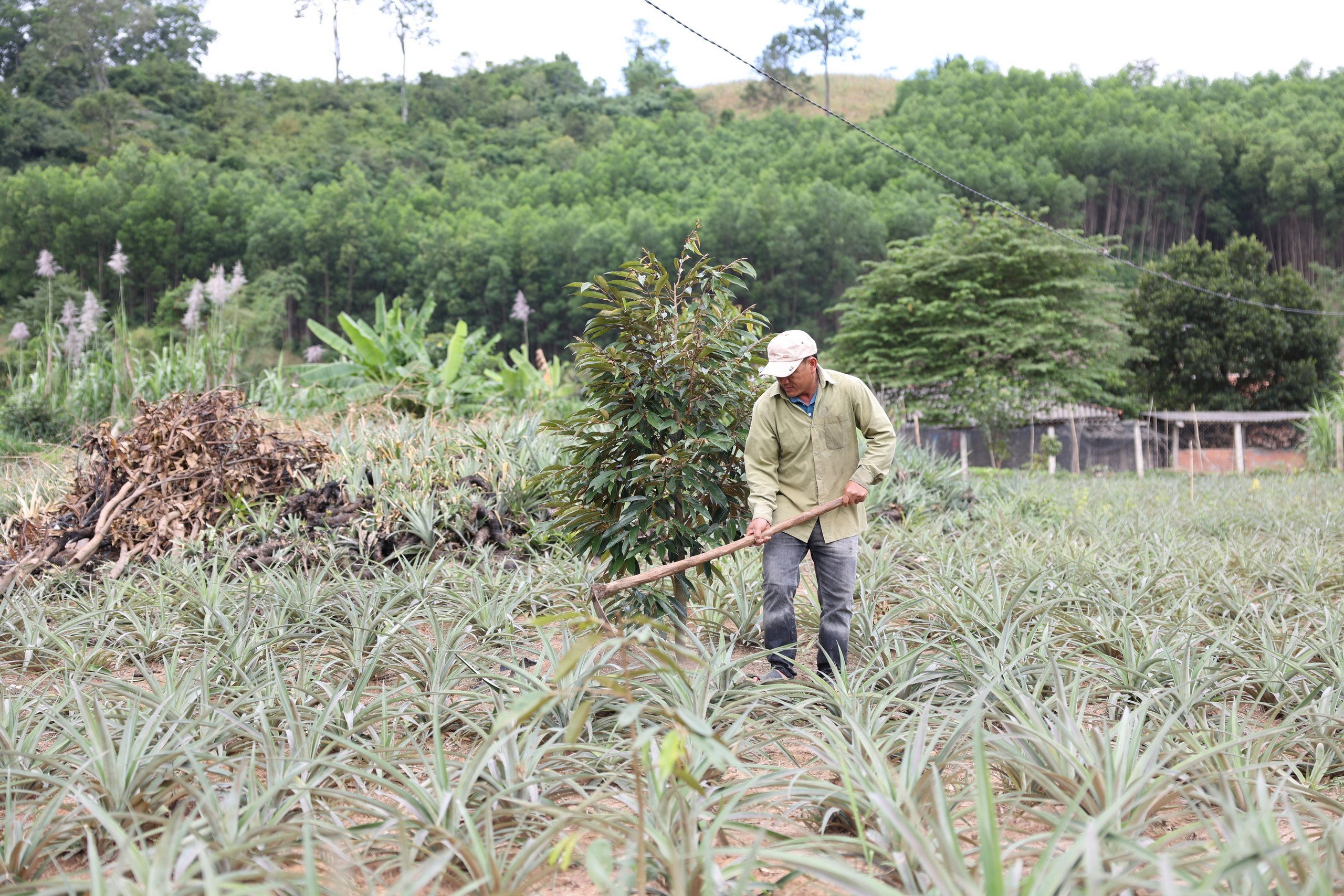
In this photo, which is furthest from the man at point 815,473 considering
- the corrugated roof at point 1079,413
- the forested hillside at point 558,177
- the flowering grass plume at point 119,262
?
the forested hillside at point 558,177

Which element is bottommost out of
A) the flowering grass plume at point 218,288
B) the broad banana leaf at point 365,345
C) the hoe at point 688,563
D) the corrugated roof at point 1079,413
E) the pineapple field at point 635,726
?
the corrugated roof at point 1079,413

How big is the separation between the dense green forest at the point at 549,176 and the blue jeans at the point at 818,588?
3770cm

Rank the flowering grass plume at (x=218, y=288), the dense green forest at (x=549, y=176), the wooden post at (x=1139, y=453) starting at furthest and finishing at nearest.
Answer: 1. the dense green forest at (x=549, y=176)
2. the wooden post at (x=1139, y=453)
3. the flowering grass plume at (x=218, y=288)

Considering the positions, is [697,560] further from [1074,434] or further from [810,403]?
[1074,434]

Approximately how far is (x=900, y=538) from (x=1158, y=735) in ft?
13.3

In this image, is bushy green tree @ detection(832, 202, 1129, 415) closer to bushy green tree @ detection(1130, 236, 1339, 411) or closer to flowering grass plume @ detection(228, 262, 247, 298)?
bushy green tree @ detection(1130, 236, 1339, 411)

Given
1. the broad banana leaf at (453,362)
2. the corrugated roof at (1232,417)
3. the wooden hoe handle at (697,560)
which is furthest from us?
the corrugated roof at (1232,417)

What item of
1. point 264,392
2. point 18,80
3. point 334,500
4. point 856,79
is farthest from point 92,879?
point 856,79

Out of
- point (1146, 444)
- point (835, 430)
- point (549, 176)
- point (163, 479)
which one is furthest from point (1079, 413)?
point (549, 176)

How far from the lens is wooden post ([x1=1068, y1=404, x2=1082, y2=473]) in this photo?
58.1 ft

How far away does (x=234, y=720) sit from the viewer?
8.84 feet

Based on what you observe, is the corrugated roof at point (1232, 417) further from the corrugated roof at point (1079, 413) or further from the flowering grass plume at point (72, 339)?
the flowering grass plume at point (72, 339)

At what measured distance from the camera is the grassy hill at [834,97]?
8900cm

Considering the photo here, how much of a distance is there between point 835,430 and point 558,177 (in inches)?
2140
